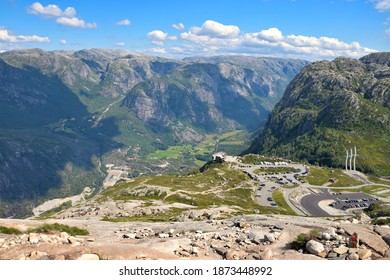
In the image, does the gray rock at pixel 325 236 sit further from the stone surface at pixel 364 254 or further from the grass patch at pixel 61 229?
the grass patch at pixel 61 229

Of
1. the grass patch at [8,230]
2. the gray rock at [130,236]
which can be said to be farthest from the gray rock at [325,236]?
the grass patch at [8,230]

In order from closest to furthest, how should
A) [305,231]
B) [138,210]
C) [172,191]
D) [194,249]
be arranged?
1. [194,249]
2. [305,231]
3. [138,210]
4. [172,191]

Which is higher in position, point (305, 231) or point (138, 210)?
point (305, 231)

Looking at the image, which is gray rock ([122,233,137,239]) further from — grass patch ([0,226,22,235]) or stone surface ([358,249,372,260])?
stone surface ([358,249,372,260])

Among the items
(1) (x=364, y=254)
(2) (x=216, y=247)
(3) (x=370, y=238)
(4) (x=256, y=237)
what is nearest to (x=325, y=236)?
→ (1) (x=364, y=254)

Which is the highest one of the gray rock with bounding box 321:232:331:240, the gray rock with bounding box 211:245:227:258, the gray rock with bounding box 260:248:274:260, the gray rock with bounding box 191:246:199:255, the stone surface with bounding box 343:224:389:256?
the gray rock with bounding box 321:232:331:240

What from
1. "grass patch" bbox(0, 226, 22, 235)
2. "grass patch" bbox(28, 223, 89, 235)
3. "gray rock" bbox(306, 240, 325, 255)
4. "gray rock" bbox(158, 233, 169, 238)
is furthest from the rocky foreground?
"grass patch" bbox(0, 226, 22, 235)
